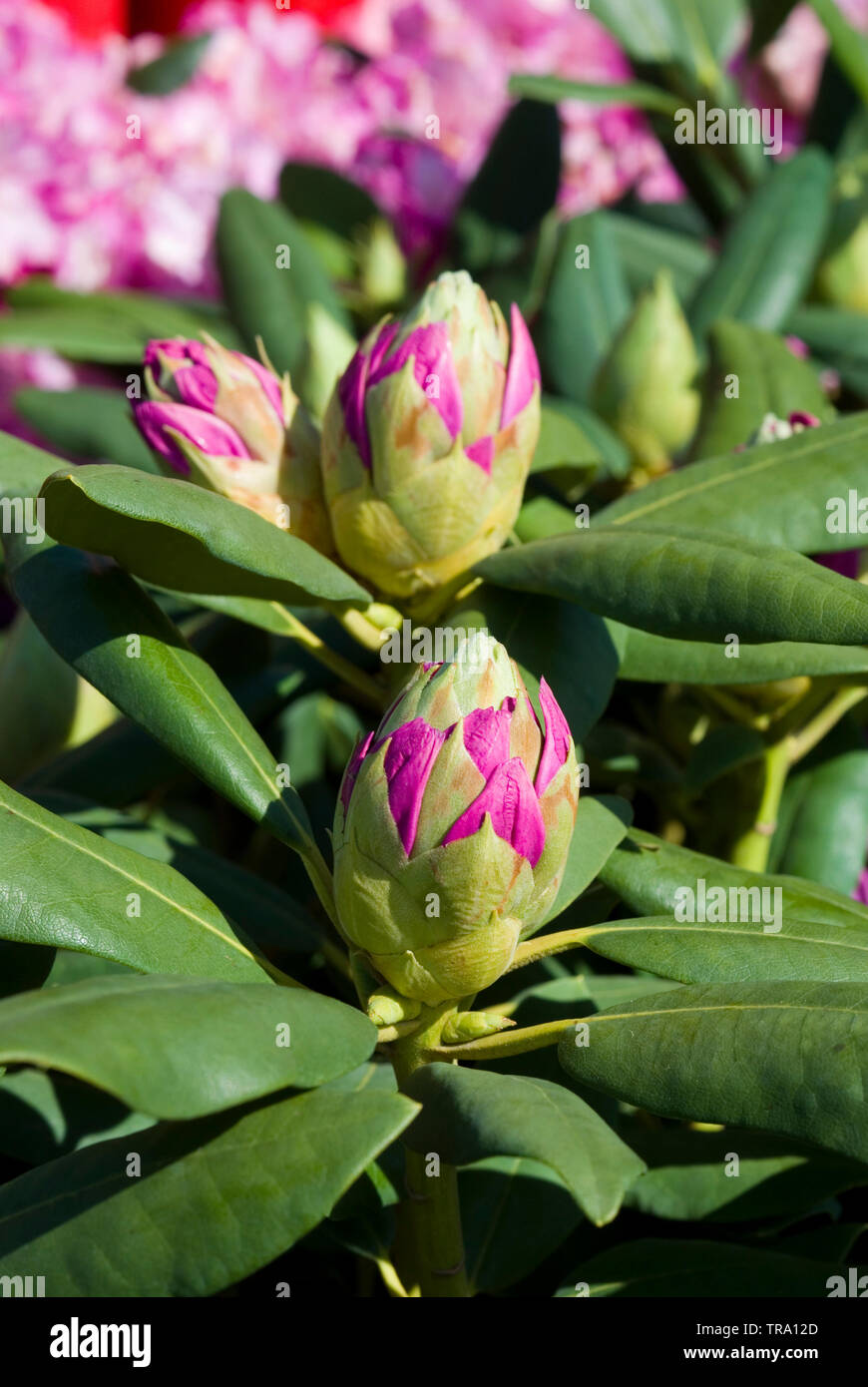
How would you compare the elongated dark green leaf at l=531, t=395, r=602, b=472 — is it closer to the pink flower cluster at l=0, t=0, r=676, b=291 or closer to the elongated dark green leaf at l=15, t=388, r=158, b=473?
the elongated dark green leaf at l=15, t=388, r=158, b=473

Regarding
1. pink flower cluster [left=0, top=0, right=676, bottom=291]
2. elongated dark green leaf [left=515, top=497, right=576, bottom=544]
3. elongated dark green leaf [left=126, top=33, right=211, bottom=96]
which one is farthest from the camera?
elongated dark green leaf [left=126, top=33, right=211, bottom=96]

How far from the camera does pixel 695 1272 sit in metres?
0.70

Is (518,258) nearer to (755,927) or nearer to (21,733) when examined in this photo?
(21,733)

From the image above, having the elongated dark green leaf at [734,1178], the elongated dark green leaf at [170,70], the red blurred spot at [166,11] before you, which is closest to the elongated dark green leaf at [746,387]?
the elongated dark green leaf at [734,1178]

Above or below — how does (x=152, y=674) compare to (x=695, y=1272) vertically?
above

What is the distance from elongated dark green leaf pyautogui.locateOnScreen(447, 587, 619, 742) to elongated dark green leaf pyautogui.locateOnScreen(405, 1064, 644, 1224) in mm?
201

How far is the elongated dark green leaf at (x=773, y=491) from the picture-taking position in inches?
29.0

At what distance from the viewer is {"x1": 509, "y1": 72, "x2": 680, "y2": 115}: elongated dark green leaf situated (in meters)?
1.30

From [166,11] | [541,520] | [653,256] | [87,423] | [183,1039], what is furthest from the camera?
[166,11]

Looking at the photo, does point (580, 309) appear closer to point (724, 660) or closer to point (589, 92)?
point (589, 92)

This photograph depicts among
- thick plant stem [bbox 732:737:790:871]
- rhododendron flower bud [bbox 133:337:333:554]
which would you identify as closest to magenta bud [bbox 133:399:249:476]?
rhododendron flower bud [bbox 133:337:333:554]

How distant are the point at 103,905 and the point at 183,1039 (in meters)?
0.13

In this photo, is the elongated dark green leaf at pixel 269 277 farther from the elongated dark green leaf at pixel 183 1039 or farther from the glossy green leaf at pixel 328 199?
the elongated dark green leaf at pixel 183 1039

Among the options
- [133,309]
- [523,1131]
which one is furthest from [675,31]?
[523,1131]
